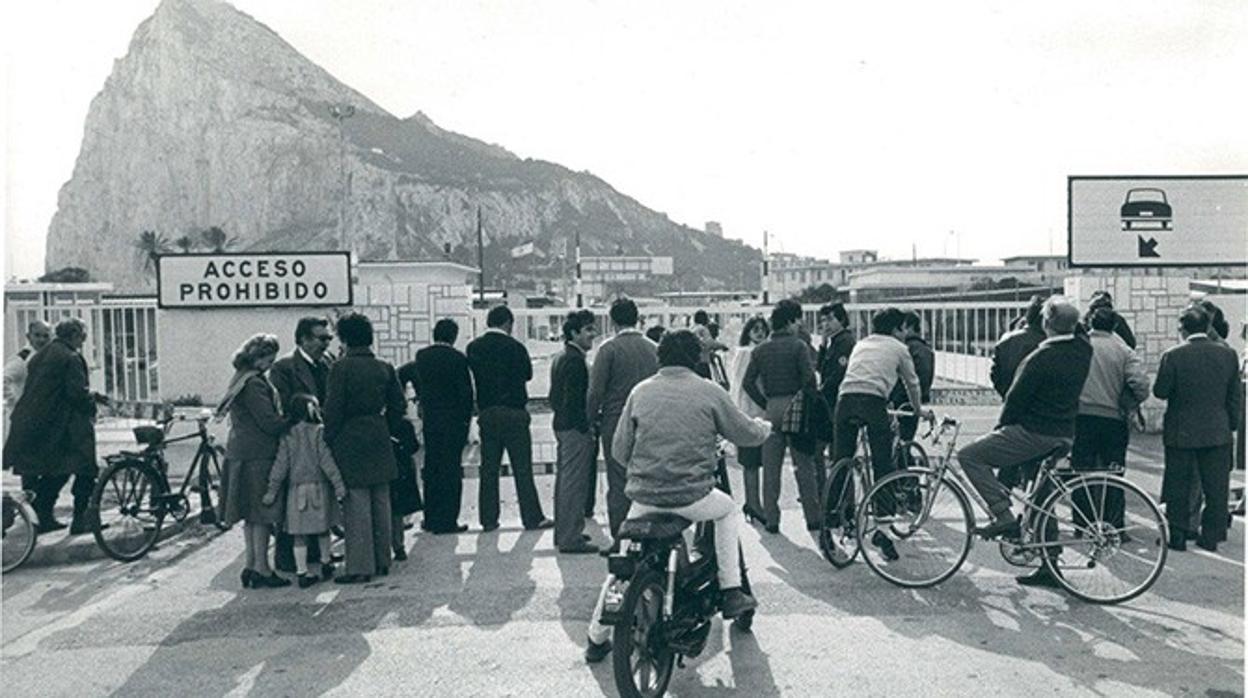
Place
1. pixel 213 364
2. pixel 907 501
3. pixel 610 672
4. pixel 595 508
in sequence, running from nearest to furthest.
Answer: pixel 610 672
pixel 907 501
pixel 595 508
pixel 213 364

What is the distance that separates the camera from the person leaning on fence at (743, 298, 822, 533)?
855 centimetres

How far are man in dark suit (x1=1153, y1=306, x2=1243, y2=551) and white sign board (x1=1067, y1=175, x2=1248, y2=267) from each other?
569 cm

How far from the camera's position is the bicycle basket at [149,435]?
27.2 ft

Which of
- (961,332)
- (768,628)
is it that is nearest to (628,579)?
(768,628)

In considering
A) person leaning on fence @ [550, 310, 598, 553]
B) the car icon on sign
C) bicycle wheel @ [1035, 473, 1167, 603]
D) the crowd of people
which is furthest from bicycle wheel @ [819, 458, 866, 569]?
the car icon on sign

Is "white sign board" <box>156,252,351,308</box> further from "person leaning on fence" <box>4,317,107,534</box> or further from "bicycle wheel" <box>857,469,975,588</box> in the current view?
"bicycle wheel" <box>857,469,975,588</box>

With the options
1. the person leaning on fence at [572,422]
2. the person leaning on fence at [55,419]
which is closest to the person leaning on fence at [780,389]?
the person leaning on fence at [572,422]

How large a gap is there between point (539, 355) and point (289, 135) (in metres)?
184

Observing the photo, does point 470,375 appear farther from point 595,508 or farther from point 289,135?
point 289,135

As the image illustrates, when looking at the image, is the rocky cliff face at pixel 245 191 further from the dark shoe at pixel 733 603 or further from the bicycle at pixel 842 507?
the dark shoe at pixel 733 603

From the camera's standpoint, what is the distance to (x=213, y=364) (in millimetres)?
12969

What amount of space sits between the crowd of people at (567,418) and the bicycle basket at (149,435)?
58 centimetres

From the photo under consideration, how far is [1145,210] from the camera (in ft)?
45.0

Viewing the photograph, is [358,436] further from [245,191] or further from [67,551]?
[245,191]
